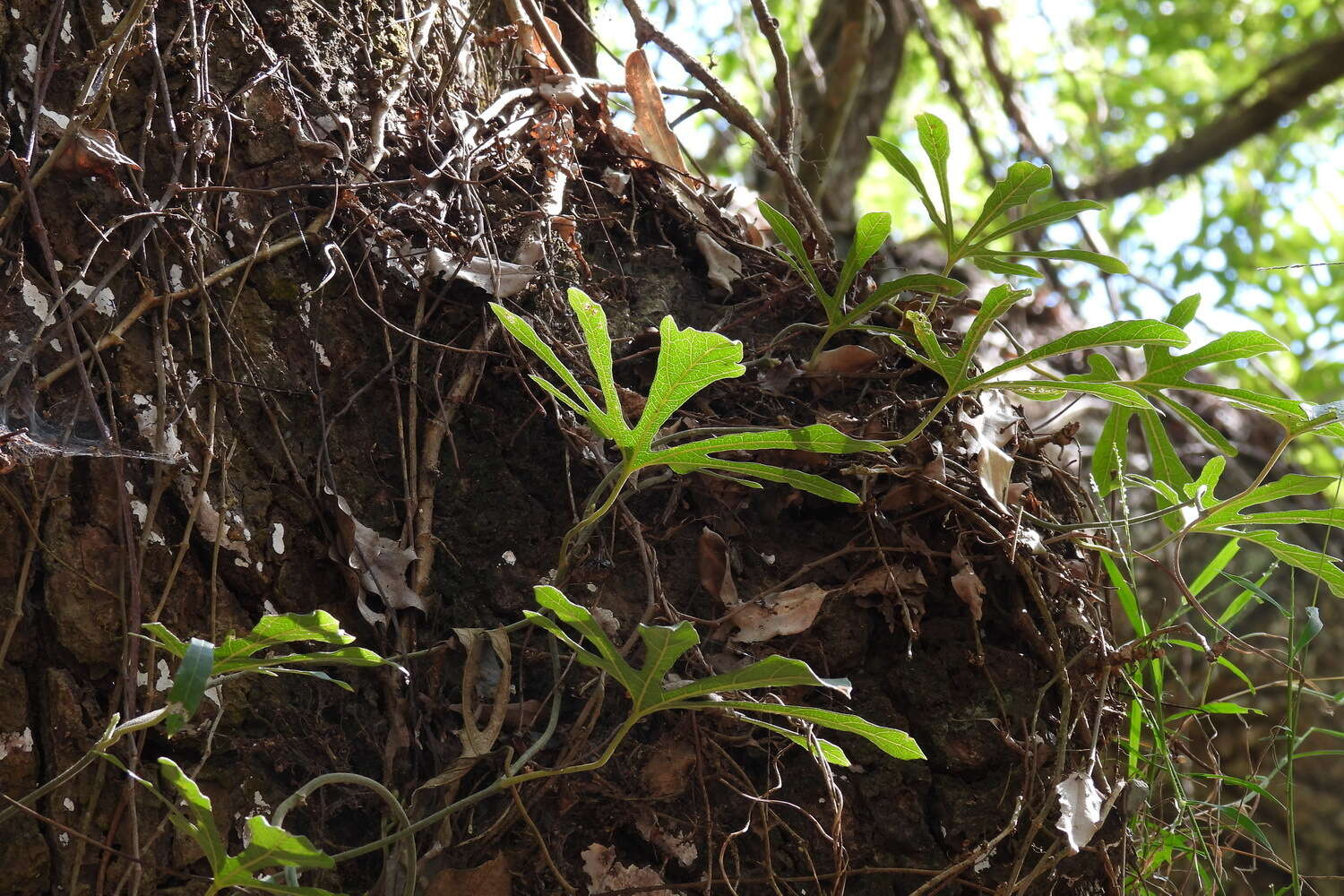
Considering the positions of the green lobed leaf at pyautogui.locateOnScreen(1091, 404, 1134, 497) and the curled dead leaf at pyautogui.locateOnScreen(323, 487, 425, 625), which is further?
the green lobed leaf at pyautogui.locateOnScreen(1091, 404, 1134, 497)

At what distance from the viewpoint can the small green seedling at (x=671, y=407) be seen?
100 cm

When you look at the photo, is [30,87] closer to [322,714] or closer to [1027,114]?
[322,714]

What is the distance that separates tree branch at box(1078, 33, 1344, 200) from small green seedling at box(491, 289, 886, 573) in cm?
417

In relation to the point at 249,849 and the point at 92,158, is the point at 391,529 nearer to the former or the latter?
the point at 249,849

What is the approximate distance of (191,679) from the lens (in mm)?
810

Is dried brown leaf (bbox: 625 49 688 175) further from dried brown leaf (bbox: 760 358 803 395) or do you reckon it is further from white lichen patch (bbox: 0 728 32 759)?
white lichen patch (bbox: 0 728 32 759)

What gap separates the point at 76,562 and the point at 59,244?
39 centimetres

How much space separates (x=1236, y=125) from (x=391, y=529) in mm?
5096

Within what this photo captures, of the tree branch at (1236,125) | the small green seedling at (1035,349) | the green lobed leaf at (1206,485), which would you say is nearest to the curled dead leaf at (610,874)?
the small green seedling at (1035,349)

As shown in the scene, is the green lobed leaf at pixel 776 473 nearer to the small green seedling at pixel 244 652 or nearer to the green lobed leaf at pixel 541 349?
the green lobed leaf at pixel 541 349

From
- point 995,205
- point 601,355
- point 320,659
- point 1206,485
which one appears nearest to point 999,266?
point 995,205

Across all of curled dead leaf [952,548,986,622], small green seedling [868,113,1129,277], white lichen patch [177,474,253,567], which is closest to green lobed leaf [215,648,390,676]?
white lichen patch [177,474,253,567]

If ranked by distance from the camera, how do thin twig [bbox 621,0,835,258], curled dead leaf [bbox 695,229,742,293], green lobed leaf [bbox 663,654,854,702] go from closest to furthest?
green lobed leaf [bbox 663,654,854,702] → curled dead leaf [bbox 695,229,742,293] → thin twig [bbox 621,0,835,258]

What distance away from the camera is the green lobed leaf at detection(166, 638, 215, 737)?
0.80 metres
